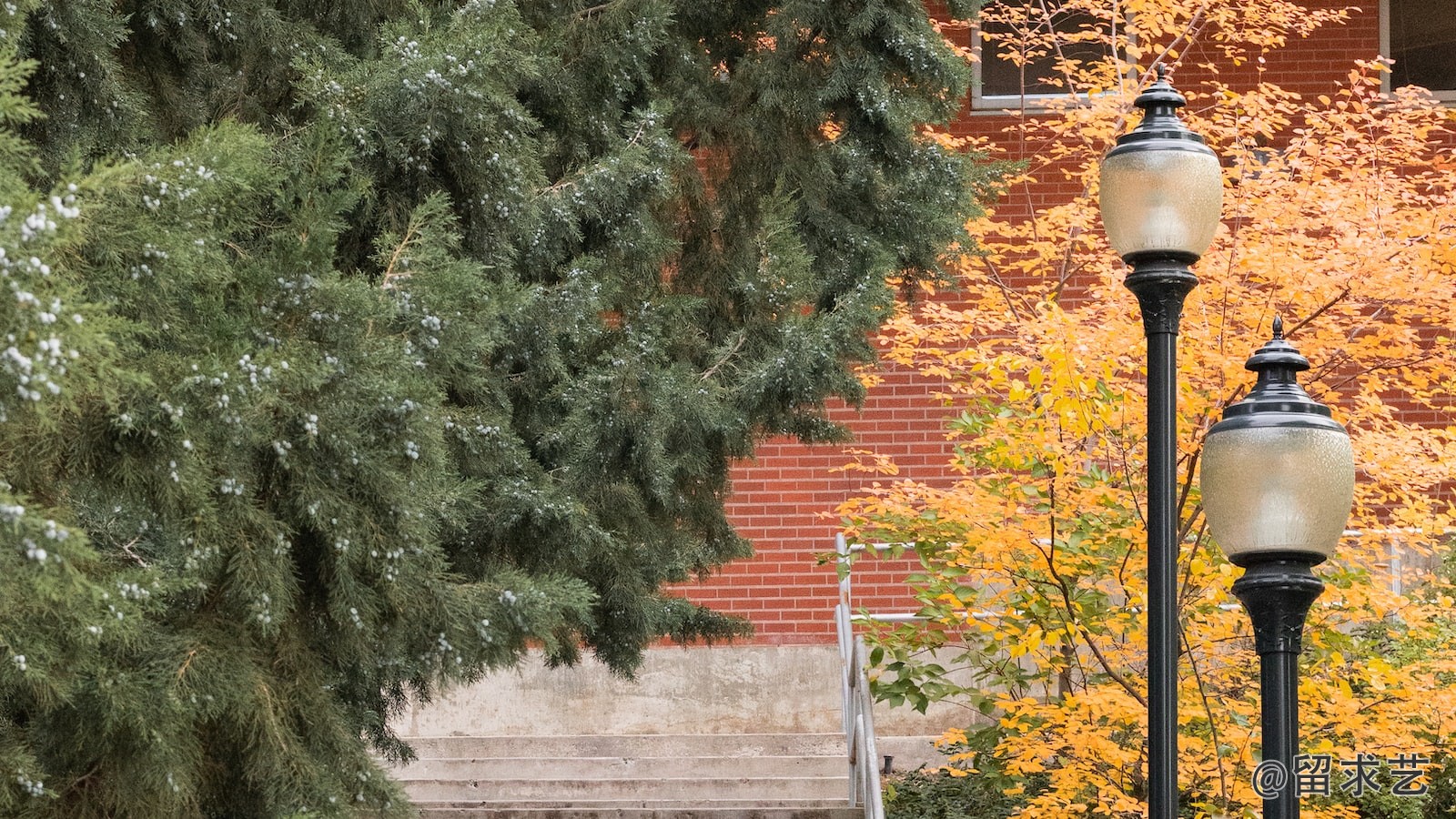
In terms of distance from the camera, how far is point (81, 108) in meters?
5.00

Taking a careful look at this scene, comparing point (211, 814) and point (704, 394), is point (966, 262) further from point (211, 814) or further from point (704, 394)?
point (211, 814)

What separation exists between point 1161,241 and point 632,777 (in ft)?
20.2

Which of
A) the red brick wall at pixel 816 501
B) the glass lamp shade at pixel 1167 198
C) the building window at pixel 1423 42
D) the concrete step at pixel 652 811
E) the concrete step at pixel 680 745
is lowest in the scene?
the concrete step at pixel 652 811

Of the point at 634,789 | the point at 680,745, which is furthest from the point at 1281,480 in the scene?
the point at 680,745

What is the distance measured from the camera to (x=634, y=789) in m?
8.92

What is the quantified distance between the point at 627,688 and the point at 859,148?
214 inches

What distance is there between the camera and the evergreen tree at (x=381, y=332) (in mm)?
3543

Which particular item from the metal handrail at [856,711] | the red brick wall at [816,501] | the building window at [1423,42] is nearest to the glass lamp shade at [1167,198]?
the metal handrail at [856,711]

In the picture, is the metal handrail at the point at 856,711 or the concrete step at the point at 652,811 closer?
the metal handrail at the point at 856,711

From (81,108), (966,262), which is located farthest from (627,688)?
(81,108)

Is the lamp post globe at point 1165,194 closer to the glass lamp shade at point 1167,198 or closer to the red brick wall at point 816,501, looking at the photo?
the glass lamp shade at point 1167,198

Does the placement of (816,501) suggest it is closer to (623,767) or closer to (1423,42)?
(623,767)

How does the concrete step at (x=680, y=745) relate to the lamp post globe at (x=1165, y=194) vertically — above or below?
below

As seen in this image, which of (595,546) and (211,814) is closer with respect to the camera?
(211,814)
